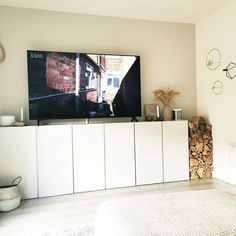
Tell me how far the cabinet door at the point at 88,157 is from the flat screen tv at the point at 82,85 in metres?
0.26

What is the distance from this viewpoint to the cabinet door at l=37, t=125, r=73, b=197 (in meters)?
3.02

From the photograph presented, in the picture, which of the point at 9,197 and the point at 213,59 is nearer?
the point at 9,197

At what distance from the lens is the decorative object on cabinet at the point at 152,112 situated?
3.66m

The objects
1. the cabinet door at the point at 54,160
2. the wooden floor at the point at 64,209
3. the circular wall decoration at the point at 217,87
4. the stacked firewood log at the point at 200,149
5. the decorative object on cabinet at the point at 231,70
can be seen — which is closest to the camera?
the wooden floor at the point at 64,209

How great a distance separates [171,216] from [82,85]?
2267 mm

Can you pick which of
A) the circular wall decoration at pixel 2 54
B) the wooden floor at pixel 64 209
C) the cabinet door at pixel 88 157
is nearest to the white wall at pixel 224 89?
the wooden floor at pixel 64 209

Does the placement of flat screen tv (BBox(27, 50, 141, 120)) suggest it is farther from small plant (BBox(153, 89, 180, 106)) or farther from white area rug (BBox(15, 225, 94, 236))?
white area rug (BBox(15, 225, 94, 236))

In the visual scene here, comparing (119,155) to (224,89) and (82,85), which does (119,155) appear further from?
(224,89)

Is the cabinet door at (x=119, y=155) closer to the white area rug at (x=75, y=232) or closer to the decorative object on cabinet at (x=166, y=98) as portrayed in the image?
the decorative object on cabinet at (x=166, y=98)

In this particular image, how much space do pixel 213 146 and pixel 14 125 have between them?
2.79 metres

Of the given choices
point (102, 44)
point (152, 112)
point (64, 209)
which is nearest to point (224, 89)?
point (152, 112)

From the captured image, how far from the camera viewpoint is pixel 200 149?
3.68m

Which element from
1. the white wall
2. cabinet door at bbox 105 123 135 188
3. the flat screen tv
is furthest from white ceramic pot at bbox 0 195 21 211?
the white wall

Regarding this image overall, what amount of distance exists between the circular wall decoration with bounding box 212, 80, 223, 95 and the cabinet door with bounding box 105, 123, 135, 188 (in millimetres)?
1345
